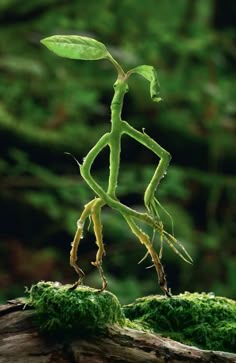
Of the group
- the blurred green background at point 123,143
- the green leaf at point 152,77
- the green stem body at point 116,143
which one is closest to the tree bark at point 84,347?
the green stem body at point 116,143

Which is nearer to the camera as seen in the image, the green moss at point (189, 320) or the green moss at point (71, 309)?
the green moss at point (71, 309)

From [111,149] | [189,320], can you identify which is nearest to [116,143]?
[111,149]

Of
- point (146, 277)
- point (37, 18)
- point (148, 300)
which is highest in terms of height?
Result: point (37, 18)

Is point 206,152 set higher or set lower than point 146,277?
higher

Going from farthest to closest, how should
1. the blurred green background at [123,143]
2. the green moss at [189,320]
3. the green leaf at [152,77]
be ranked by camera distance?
the blurred green background at [123,143] → the green moss at [189,320] → the green leaf at [152,77]

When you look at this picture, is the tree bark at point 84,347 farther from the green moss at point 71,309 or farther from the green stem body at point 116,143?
the green stem body at point 116,143

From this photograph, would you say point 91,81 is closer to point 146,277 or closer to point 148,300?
point 146,277

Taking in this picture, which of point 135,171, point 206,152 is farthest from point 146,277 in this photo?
point 206,152

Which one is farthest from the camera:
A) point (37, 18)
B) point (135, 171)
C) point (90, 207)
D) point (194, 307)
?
point (37, 18)
